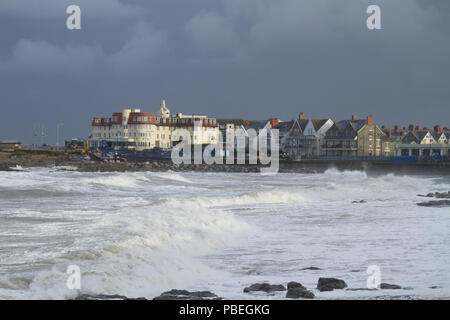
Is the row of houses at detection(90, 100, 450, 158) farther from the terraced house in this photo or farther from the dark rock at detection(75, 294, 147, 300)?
the dark rock at detection(75, 294, 147, 300)

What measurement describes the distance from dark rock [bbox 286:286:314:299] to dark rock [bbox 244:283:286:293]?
1.60 ft

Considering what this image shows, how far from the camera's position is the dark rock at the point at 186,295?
8897 mm

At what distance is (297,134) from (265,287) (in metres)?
90.7

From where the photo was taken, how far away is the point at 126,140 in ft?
349

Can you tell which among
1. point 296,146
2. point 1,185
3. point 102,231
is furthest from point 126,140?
point 102,231

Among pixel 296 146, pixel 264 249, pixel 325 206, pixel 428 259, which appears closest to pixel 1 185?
pixel 325 206

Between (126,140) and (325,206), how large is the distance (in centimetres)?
8272

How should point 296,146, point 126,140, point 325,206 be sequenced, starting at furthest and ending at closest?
point 126,140 < point 296,146 < point 325,206

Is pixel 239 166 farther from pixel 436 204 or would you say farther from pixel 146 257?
pixel 146 257

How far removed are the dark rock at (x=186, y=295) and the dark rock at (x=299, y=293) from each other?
1076mm

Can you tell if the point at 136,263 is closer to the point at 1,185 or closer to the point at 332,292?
the point at 332,292

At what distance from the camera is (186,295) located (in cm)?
915

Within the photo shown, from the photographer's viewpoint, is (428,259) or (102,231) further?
(102,231)
